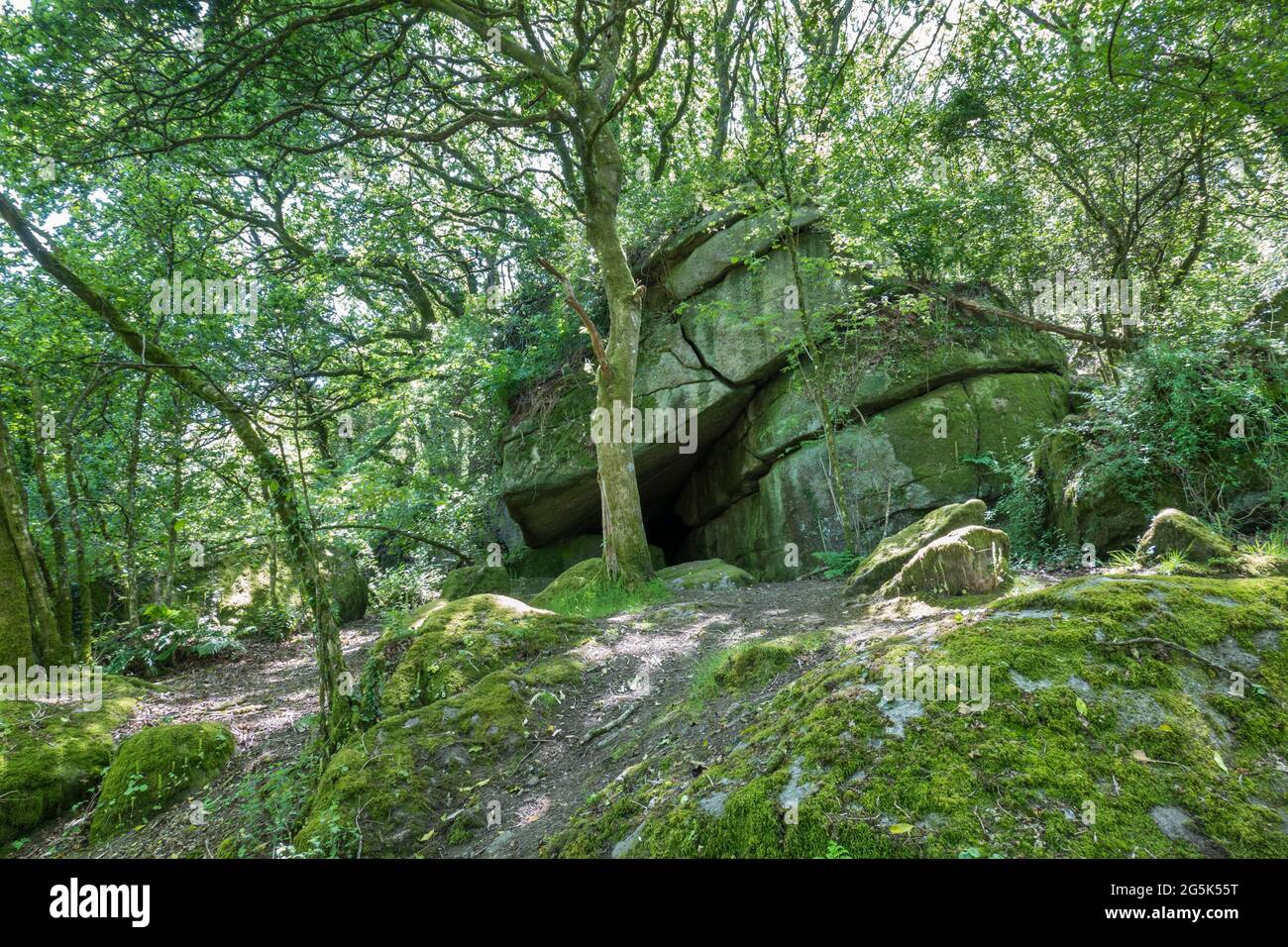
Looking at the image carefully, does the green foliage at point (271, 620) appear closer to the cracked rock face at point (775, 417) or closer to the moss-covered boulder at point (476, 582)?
the moss-covered boulder at point (476, 582)

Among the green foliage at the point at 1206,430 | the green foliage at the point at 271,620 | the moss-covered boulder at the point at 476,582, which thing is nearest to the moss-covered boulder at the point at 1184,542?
the green foliage at the point at 1206,430

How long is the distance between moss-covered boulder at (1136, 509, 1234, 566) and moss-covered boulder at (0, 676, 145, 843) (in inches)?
368

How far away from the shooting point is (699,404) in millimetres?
12234

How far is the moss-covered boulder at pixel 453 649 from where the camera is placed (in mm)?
4750

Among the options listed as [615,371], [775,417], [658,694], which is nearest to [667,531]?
[775,417]

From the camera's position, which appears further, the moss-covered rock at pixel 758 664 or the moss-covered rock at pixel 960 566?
the moss-covered rock at pixel 960 566

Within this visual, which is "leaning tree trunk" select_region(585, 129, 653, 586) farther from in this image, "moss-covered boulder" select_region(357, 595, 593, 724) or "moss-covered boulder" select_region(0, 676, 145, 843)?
"moss-covered boulder" select_region(0, 676, 145, 843)

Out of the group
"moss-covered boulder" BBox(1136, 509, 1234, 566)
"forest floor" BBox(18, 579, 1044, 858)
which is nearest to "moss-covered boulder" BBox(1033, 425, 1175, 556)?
"moss-covered boulder" BBox(1136, 509, 1234, 566)

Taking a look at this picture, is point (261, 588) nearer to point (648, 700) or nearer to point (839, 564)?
point (648, 700)

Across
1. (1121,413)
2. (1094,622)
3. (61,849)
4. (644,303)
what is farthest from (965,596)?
(644,303)

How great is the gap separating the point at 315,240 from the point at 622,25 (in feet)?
27.1

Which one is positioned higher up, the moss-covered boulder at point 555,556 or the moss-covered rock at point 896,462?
the moss-covered rock at point 896,462

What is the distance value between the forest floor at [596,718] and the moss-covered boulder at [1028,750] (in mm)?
468

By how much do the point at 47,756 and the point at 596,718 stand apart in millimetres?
4853
